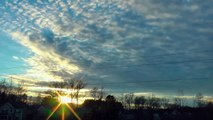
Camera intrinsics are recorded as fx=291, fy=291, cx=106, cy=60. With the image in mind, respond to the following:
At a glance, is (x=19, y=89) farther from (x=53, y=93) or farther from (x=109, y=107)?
(x=109, y=107)

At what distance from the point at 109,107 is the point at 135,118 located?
3376cm

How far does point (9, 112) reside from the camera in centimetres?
8350

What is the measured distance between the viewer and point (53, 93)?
115375 mm

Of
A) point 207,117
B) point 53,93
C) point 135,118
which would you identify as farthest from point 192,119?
point 53,93

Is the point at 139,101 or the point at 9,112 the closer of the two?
the point at 9,112

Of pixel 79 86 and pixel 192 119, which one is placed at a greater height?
pixel 79 86

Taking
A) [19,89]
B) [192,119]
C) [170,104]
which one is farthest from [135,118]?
[170,104]

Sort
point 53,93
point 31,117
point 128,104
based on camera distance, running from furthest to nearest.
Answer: point 128,104 → point 53,93 → point 31,117

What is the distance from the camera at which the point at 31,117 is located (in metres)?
76.7

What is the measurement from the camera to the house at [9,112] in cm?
8275

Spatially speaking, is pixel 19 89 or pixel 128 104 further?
pixel 128 104

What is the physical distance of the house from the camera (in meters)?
82.8

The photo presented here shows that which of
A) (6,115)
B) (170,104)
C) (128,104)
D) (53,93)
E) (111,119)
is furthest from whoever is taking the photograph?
(170,104)

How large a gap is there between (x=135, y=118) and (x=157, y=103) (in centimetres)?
5858
